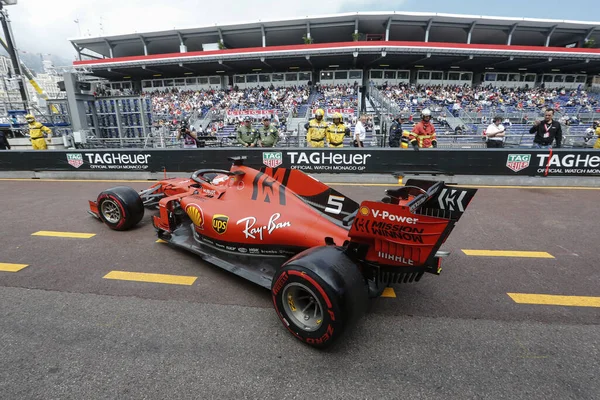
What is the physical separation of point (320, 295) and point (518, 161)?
307 inches

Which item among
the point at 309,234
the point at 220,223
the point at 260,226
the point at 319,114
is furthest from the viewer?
the point at 319,114

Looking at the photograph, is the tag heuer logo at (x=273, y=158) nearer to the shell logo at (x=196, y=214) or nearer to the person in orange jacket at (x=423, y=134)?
the person in orange jacket at (x=423, y=134)

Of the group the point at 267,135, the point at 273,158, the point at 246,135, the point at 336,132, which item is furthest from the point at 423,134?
the point at 246,135

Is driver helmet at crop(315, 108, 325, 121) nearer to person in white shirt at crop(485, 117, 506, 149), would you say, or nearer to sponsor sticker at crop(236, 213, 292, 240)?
person in white shirt at crop(485, 117, 506, 149)

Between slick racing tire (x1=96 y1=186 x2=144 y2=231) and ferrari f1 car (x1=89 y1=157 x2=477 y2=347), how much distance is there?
2 cm

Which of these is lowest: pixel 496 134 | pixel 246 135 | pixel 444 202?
pixel 444 202

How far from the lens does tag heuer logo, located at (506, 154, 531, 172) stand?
777 centimetres

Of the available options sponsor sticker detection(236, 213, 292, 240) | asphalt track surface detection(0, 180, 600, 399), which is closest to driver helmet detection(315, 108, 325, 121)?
asphalt track surface detection(0, 180, 600, 399)

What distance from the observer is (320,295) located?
2.33 metres

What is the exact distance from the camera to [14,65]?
18484 mm

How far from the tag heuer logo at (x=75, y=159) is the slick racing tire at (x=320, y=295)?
9576mm

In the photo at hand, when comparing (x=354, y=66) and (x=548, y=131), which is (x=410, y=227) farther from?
(x=354, y=66)

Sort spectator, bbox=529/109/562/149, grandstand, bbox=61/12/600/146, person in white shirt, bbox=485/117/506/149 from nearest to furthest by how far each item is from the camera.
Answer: spectator, bbox=529/109/562/149
person in white shirt, bbox=485/117/506/149
grandstand, bbox=61/12/600/146

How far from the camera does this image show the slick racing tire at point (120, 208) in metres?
4.85
